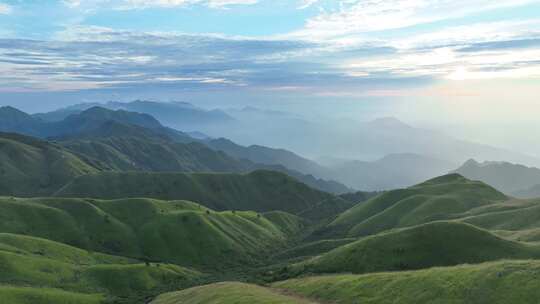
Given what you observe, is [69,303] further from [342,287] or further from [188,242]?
[188,242]

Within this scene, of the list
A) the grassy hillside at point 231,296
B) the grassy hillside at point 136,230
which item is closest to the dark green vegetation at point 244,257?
the grassy hillside at point 231,296

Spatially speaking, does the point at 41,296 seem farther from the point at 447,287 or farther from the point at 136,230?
the point at 136,230

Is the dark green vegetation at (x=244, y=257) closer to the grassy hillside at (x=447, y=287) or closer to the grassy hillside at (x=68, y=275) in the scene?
the grassy hillside at (x=447, y=287)

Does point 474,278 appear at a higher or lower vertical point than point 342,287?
higher

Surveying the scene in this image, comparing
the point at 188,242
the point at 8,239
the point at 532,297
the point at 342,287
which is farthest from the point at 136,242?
the point at 532,297

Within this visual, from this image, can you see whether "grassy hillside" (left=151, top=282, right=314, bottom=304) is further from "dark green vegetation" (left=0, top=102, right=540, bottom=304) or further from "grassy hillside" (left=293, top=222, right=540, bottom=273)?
"grassy hillside" (left=293, top=222, right=540, bottom=273)

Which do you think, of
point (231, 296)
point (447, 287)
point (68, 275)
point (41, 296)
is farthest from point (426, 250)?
point (68, 275)
